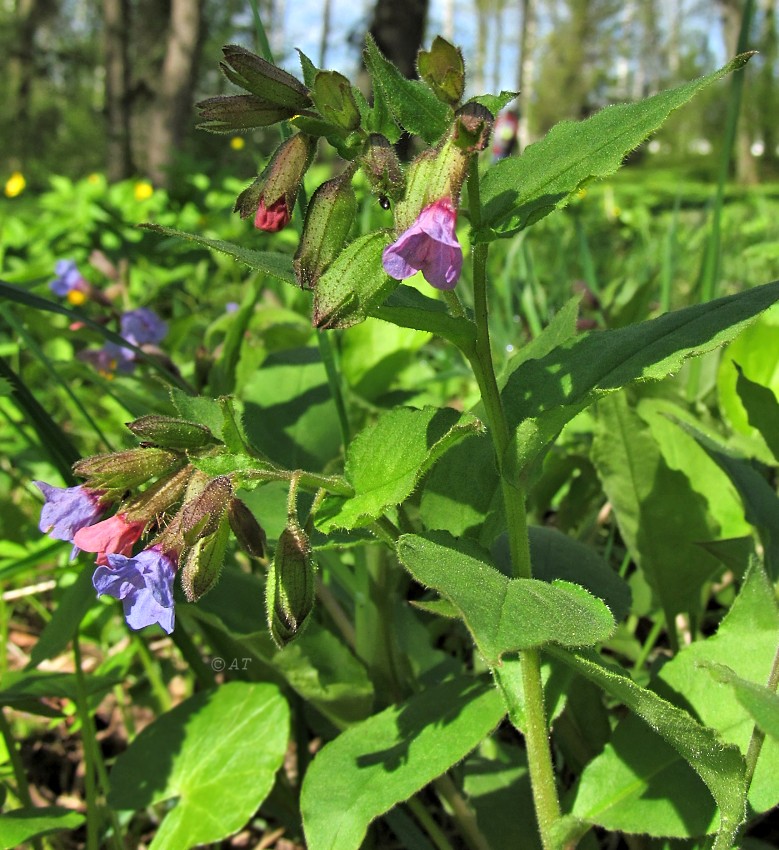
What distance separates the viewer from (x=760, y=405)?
3.23 ft

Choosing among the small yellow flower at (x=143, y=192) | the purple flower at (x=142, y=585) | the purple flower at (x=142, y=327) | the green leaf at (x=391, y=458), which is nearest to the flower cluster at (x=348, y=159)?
the green leaf at (x=391, y=458)

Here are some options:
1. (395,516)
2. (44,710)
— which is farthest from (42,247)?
(395,516)

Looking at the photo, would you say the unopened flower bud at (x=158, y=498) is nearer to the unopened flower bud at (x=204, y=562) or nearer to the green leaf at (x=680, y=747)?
the unopened flower bud at (x=204, y=562)

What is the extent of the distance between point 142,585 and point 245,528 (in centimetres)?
10

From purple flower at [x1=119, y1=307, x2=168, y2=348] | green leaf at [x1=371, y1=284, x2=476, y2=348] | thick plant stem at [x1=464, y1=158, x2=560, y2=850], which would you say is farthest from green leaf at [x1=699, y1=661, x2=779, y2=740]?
purple flower at [x1=119, y1=307, x2=168, y2=348]

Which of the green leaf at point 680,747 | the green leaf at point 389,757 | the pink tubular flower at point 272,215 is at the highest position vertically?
the pink tubular flower at point 272,215

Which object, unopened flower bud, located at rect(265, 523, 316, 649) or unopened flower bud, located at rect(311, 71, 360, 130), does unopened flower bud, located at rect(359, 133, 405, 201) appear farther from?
unopened flower bud, located at rect(265, 523, 316, 649)

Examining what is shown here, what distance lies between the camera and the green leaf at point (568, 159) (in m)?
0.71

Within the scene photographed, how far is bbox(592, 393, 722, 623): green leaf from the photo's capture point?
1107mm

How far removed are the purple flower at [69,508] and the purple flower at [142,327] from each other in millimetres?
906

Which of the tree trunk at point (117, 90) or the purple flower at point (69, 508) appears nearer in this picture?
Result: the purple flower at point (69, 508)

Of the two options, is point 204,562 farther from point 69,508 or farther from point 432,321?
point 432,321

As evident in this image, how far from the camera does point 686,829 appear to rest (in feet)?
2.71

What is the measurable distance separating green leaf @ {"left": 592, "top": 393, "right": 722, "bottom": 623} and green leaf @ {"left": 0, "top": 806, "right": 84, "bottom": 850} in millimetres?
714
